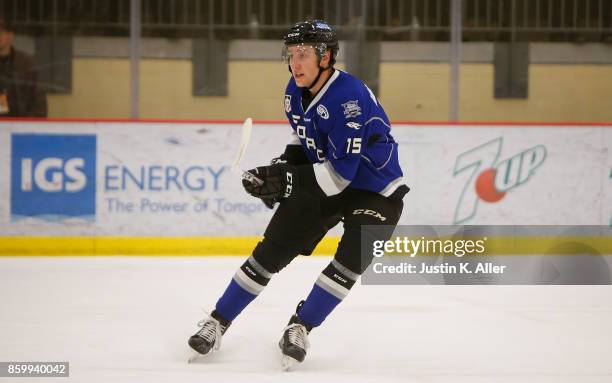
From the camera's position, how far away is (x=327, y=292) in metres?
3.03

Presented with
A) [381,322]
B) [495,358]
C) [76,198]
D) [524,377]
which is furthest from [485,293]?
[76,198]

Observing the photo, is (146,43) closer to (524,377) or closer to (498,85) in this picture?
(498,85)

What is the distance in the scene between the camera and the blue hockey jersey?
9.64ft

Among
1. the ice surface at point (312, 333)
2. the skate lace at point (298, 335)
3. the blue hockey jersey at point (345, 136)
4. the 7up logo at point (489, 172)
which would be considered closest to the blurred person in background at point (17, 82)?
the ice surface at point (312, 333)

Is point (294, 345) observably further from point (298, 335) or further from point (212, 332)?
point (212, 332)

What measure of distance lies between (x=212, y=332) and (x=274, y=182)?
1.82ft

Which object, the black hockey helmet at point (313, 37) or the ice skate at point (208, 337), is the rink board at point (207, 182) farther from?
the black hockey helmet at point (313, 37)

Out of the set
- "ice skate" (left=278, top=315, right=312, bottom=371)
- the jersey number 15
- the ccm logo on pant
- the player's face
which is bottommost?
"ice skate" (left=278, top=315, right=312, bottom=371)

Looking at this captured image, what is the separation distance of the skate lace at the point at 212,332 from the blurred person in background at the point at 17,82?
3.53 m

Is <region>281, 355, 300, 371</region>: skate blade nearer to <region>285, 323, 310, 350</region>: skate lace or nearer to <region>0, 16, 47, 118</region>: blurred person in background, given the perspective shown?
<region>285, 323, 310, 350</region>: skate lace

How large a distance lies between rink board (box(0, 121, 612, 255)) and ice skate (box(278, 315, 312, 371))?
304cm

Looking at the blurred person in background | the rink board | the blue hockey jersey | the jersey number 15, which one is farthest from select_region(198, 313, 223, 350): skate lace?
the blurred person in background

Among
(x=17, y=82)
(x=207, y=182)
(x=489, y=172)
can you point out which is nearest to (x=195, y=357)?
(x=207, y=182)

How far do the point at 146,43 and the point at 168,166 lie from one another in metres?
0.94
